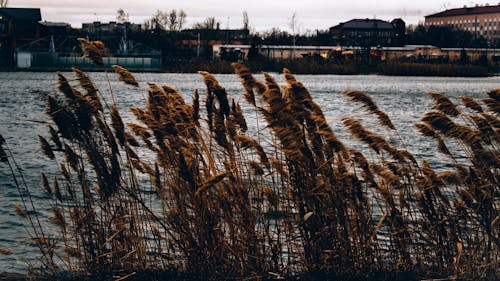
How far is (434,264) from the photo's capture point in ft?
28.5

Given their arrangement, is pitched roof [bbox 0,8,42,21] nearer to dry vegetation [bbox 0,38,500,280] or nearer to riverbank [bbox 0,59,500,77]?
riverbank [bbox 0,59,500,77]

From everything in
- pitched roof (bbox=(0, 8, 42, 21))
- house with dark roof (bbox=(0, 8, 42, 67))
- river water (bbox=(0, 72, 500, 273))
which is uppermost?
pitched roof (bbox=(0, 8, 42, 21))

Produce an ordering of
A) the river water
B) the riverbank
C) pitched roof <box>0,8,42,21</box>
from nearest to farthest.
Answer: the river water < the riverbank < pitched roof <box>0,8,42,21</box>

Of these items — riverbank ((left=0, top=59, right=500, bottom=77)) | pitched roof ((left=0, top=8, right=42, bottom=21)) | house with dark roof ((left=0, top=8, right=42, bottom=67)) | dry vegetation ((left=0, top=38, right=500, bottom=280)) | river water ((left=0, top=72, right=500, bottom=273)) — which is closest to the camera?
dry vegetation ((left=0, top=38, right=500, bottom=280))

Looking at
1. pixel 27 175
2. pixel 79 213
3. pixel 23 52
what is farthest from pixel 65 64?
pixel 79 213

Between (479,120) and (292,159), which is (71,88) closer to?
(292,159)

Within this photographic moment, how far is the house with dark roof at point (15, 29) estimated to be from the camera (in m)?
123

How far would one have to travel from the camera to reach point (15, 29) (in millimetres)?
123500

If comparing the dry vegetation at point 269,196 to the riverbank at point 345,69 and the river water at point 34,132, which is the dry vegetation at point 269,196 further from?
the riverbank at point 345,69

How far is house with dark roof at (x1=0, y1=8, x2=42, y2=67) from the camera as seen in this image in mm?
122562

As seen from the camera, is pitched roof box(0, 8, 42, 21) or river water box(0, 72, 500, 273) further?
pitched roof box(0, 8, 42, 21)

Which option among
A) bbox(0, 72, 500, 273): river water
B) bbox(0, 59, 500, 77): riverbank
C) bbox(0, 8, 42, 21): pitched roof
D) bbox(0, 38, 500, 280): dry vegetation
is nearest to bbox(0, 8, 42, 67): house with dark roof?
bbox(0, 8, 42, 21): pitched roof

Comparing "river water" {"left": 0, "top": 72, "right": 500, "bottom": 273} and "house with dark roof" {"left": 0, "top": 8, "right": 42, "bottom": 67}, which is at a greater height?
"house with dark roof" {"left": 0, "top": 8, "right": 42, "bottom": 67}

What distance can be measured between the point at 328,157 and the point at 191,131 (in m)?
1.50
